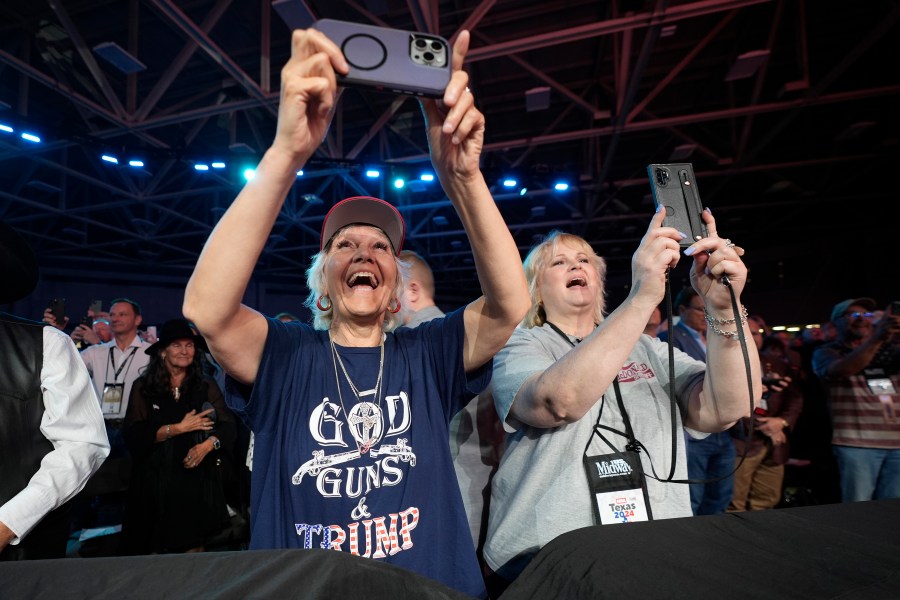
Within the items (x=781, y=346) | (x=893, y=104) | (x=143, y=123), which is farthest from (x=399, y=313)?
(x=893, y=104)

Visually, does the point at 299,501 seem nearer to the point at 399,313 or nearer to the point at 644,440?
the point at 399,313

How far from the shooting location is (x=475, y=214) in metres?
1.12

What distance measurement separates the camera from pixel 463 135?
38.0 inches

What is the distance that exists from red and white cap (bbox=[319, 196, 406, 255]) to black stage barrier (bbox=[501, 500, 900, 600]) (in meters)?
1.18

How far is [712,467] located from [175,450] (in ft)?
12.5

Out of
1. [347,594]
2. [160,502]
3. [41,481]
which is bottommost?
[160,502]

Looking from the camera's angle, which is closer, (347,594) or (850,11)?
(347,594)

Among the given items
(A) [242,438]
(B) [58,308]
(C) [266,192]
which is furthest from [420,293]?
(B) [58,308]

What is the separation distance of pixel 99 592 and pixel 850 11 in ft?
29.1

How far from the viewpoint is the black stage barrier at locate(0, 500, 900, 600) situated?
467 mm

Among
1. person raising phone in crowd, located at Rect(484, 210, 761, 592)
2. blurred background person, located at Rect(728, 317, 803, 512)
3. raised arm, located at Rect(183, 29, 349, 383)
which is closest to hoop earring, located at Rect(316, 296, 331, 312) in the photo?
raised arm, located at Rect(183, 29, 349, 383)

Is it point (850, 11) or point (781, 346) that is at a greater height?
point (850, 11)

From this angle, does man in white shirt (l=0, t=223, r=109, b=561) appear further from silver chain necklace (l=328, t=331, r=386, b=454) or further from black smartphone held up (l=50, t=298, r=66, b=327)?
black smartphone held up (l=50, t=298, r=66, b=327)

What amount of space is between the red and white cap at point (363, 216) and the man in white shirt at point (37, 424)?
1090 mm
